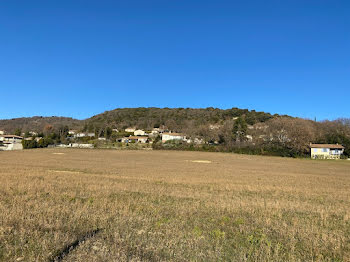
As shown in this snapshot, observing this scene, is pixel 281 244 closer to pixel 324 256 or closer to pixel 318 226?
pixel 324 256

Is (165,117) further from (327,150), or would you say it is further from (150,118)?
(327,150)

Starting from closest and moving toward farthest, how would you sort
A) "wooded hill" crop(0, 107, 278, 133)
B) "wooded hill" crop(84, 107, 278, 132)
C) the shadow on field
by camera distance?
the shadow on field → "wooded hill" crop(84, 107, 278, 132) → "wooded hill" crop(0, 107, 278, 133)

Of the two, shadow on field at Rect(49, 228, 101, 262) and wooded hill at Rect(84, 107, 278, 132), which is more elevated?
wooded hill at Rect(84, 107, 278, 132)

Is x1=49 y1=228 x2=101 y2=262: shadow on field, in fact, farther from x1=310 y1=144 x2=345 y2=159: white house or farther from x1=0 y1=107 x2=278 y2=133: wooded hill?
x1=0 y1=107 x2=278 y2=133: wooded hill

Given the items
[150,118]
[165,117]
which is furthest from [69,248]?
[150,118]

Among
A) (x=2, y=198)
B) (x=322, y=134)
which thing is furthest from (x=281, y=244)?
(x=322, y=134)

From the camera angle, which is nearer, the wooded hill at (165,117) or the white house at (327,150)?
the white house at (327,150)

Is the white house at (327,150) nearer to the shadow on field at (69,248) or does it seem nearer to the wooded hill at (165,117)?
the wooded hill at (165,117)

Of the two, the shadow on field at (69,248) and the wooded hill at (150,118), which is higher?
the wooded hill at (150,118)

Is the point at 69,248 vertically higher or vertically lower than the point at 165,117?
lower

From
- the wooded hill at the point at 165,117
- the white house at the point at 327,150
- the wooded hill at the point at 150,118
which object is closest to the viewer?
the white house at the point at 327,150

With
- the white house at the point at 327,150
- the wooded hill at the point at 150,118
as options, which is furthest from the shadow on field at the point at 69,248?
the wooded hill at the point at 150,118

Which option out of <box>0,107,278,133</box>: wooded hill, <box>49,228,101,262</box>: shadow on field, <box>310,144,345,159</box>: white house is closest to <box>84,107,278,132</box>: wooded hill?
<box>0,107,278,133</box>: wooded hill

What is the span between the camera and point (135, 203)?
29.9 ft
